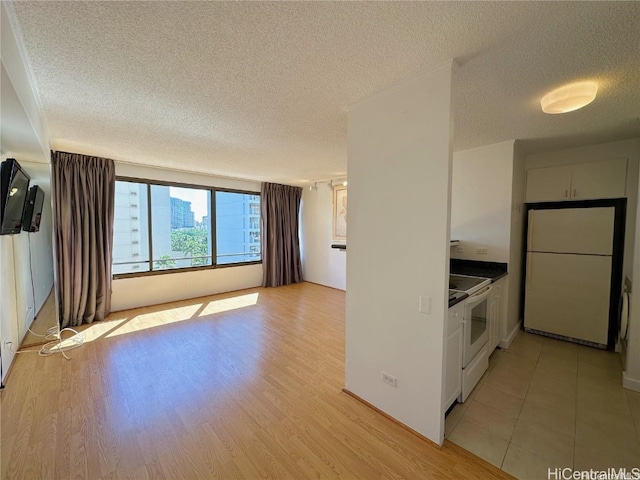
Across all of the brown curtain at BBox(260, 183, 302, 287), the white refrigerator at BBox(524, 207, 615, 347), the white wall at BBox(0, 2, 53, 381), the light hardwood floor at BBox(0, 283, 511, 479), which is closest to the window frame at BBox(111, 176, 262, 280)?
the brown curtain at BBox(260, 183, 302, 287)

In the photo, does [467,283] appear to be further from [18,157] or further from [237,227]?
[237,227]

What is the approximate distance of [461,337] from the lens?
6.61 ft

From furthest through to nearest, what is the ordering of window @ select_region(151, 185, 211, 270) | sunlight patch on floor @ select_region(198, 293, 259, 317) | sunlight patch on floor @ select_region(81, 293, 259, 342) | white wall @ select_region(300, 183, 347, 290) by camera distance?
white wall @ select_region(300, 183, 347, 290) → window @ select_region(151, 185, 211, 270) → sunlight patch on floor @ select_region(198, 293, 259, 317) → sunlight patch on floor @ select_region(81, 293, 259, 342)

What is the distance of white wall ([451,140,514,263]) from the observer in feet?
9.94

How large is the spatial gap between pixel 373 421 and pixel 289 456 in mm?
665

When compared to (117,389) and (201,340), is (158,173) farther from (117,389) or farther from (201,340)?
(117,389)

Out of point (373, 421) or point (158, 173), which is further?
point (158, 173)

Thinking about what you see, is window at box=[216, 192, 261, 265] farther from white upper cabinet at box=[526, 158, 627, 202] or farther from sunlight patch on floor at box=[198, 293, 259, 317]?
white upper cabinet at box=[526, 158, 627, 202]

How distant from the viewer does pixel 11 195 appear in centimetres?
216

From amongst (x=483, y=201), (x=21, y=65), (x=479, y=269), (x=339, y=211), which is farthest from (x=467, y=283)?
(x=339, y=211)

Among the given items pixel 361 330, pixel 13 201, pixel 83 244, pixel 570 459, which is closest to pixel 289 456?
pixel 361 330

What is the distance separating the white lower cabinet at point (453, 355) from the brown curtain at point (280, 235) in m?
4.73

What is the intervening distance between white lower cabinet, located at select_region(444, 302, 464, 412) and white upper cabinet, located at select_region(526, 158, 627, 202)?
263 cm

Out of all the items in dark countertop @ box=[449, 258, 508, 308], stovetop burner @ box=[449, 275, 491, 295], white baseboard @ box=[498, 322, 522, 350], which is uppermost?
dark countertop @ box=[449, 258, 508, 308]
